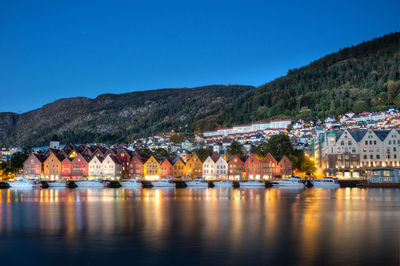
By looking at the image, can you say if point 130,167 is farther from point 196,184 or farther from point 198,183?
point 198,183

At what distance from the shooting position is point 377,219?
115ft

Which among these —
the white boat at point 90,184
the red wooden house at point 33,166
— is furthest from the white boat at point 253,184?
the red wooden house at point 33,166

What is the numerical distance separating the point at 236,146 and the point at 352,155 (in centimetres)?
3662

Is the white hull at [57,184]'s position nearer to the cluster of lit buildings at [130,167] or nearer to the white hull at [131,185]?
the white hull at [131,185]

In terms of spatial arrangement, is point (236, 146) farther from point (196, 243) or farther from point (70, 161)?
point (196, 243)

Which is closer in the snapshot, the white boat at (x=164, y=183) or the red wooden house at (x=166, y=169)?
the white boat at (x=164, y=183)

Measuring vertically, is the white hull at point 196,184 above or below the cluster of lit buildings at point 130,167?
below

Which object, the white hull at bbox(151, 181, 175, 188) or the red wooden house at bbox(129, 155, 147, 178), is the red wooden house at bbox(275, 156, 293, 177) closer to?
the white hull at bbox(151, 181, 175, 188)

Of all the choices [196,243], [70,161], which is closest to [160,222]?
[196,243]

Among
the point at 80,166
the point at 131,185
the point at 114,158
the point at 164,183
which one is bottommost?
the point at 131,185

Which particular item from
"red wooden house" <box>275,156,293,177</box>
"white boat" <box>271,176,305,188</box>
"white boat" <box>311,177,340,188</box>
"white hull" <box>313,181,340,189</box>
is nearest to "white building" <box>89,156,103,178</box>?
"red wooden house" <box>275,156,293,177</box>

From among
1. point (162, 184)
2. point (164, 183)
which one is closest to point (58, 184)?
point (162, 184)

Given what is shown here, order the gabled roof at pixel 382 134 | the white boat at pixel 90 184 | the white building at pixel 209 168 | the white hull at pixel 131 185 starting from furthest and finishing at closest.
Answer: the white building at pixel 209 168 < the white boat at pixel 90 184 < the gabled roof at pixel 382 134 < the white hull at pixel 131 185

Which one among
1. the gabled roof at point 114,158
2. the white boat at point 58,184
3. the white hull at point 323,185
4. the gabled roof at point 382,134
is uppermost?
the gabled roof at point 382,134
